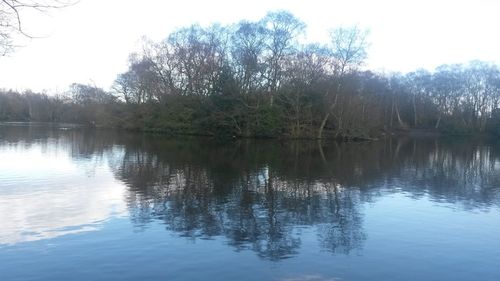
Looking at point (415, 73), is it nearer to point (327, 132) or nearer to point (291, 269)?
point (327, 132)

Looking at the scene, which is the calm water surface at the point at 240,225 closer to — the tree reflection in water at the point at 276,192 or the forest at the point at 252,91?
the tree reflection in water at the point at 276,192

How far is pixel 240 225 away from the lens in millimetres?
13703

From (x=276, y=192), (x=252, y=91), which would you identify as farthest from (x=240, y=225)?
(x=252, y=91)

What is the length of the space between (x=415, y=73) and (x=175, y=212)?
107 metres

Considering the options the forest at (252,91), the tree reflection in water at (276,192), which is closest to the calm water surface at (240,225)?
the tree reflection in water at (276,192)

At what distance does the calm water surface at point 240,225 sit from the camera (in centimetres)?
1001

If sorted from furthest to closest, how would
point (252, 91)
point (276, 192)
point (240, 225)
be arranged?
1. point (252, 91)
2. point (276, 192)
3. point (240, 225)

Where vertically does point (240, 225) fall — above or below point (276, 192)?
below

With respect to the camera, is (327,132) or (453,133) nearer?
(327,132)

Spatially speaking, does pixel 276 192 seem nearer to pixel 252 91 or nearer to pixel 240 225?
pixel 240 225

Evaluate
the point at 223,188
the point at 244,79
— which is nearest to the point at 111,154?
the point at 223,188

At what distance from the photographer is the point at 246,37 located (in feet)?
218

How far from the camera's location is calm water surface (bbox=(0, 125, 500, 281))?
10008 mm

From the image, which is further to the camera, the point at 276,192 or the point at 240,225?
the point at 276,192
